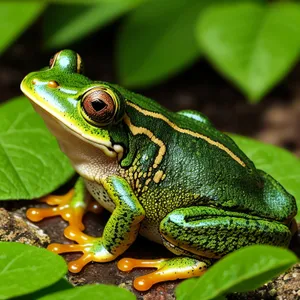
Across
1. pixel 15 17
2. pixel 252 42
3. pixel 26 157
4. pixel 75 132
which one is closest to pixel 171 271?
pixel 75 132

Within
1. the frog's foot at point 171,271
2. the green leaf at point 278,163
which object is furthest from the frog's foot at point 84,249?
the green leaf at point 278,163

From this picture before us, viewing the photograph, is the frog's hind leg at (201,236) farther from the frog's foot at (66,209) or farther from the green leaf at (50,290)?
the frog's foot at (66,209)

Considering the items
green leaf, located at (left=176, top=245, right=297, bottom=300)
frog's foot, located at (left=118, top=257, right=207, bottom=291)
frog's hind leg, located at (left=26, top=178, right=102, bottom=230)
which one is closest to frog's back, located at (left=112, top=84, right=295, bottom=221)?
frog's foot, located at (left=118, top=257, right=207, bottom=291)

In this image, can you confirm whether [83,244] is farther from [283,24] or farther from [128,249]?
[283,24]

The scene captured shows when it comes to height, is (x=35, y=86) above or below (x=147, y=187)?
above

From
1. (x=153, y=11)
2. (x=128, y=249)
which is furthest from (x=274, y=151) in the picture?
(x=153, y=11)

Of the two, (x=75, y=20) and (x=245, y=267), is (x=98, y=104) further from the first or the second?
(x=75, y=20)

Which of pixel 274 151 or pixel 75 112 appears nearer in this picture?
pixel 75 112
